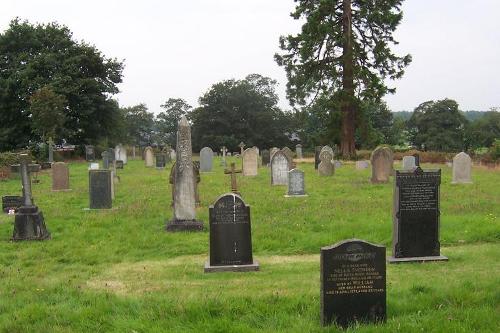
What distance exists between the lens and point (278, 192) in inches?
707

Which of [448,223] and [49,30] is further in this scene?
[49,30]

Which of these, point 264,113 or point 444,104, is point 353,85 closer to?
point 264,113

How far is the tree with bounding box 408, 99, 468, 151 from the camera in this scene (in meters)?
75.1

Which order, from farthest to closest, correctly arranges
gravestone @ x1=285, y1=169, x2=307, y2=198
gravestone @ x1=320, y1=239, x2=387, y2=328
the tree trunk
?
the tree trunk, gravestone @ x1=285, y1=169, x2=307, y2=198, gravestone @ x1=320, y1=239, x2=387, y2=328

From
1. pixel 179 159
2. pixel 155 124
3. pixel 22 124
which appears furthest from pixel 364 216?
pixel 155 124

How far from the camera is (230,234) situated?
8578mm

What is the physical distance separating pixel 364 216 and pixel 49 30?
43862mm

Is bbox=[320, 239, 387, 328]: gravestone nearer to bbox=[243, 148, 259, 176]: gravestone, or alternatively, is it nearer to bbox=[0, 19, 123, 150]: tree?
bbox=[243, 148, 259, 176]: gravestone

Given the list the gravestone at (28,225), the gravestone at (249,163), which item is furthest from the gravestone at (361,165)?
the gravestone at (28,225)

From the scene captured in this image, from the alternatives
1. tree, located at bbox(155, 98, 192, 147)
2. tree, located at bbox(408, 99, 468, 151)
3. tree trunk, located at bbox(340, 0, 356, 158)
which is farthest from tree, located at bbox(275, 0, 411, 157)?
tree, located at bbox(155, 98, 192, 147)

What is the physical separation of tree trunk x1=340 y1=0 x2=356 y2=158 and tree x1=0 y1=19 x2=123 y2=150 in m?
22.1

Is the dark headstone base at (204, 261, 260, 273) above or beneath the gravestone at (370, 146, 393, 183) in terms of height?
beneath

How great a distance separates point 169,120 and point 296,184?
75.6 m

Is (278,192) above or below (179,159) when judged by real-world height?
below
